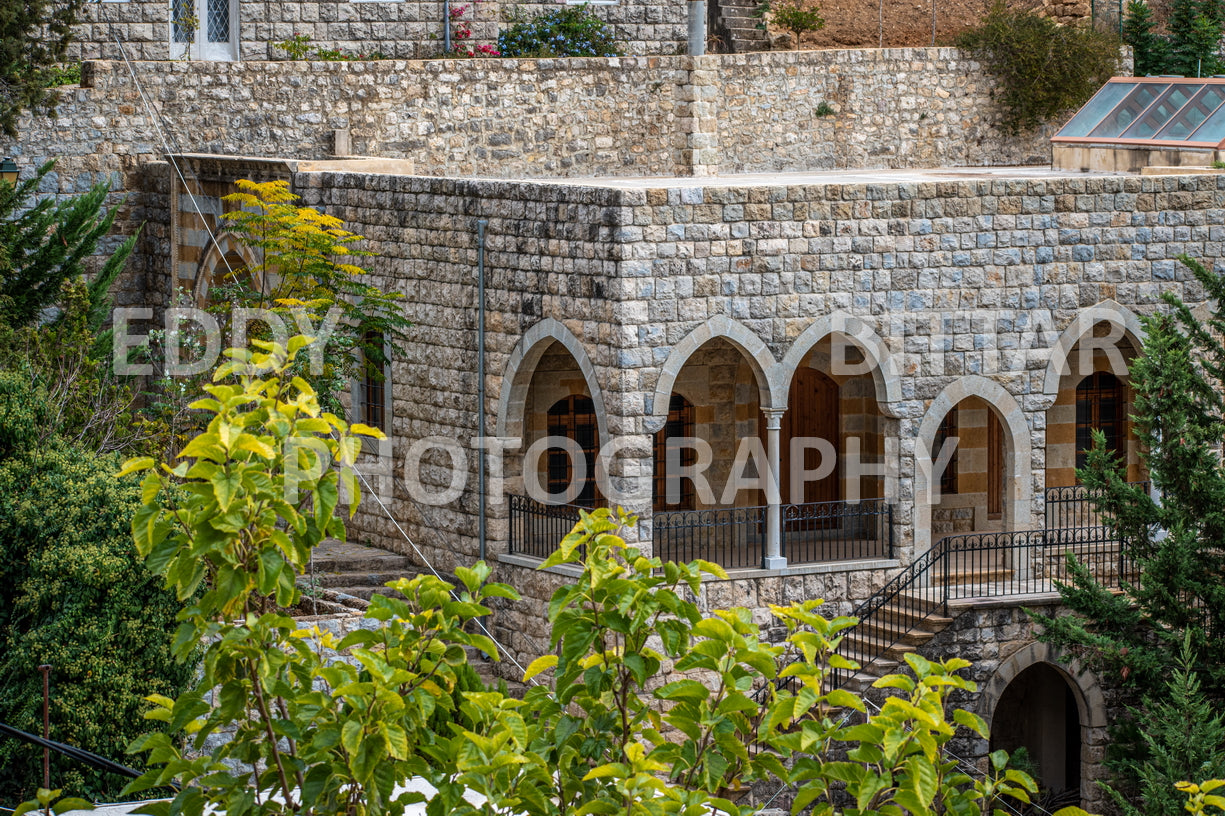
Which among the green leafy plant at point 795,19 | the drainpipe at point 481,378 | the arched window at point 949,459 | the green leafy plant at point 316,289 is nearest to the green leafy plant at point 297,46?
the green leafy plant at point 316,289

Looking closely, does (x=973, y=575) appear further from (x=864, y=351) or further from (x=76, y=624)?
(x=76, y=624)

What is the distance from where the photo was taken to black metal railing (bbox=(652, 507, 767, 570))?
56.8 ft

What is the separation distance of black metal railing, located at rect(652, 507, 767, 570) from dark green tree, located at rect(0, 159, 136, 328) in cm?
613

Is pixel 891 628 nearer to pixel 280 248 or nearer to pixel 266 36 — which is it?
pixel 280 248

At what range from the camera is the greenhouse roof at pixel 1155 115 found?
64.4 feet

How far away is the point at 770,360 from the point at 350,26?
966 cm

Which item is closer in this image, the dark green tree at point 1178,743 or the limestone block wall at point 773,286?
the dark green tree at point 1178,743

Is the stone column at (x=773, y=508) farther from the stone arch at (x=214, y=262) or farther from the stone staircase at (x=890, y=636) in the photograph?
the stone arch at (x=214, y=262)

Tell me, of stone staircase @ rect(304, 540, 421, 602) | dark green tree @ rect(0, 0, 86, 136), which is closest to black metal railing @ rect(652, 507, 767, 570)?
stone staircase @ rect(304, 540, 421, 602)

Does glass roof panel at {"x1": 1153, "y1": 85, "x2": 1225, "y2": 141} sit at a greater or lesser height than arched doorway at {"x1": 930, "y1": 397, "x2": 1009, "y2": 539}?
greater

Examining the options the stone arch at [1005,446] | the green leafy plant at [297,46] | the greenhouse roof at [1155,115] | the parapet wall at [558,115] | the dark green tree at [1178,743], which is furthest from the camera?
the green leafy plant at [297,46]

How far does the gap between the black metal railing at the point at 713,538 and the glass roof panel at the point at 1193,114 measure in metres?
6.10

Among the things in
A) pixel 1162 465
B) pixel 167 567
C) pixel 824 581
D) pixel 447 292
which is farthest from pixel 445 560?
pixel 167 567

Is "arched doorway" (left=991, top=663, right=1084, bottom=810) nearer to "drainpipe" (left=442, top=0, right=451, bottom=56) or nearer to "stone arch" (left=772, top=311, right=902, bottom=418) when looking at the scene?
"stone arch" (left=772, top=311, right=902, bottom=418)
